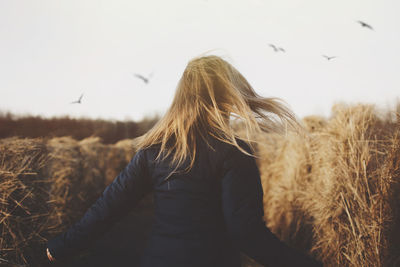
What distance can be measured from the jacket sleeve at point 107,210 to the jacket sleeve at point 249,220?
0.54 m

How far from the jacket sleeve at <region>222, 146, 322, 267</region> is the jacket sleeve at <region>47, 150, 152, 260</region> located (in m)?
0.54

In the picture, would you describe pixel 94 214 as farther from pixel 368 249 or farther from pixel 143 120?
pixel 143 120

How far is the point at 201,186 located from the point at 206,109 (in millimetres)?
431

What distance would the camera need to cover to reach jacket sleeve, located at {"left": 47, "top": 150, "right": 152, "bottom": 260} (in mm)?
1585

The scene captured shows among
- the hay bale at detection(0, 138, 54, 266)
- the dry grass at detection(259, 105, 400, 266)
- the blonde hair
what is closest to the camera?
the blonde hair

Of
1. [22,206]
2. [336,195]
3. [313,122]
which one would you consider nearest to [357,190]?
[336,195]

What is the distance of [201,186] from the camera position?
1.41m

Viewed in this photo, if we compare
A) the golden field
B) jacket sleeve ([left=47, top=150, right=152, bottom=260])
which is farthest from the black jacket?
the golden field

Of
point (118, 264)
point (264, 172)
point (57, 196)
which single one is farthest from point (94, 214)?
point (264, 172)

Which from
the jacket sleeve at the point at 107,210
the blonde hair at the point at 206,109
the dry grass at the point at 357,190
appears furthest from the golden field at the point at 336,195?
the jacket sleeve at the point at 107,210

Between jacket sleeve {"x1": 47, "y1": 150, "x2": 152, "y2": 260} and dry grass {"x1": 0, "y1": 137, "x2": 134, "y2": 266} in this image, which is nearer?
jacket sleeve {"x1": 47, "y1": 150, "x2": 152, "y2": 260}

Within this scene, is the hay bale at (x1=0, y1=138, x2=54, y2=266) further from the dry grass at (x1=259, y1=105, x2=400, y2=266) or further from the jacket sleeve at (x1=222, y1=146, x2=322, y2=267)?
the dry grass at (x1=259, y1=105, x2=400, y2=266)

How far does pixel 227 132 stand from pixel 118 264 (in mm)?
5300

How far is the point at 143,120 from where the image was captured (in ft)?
128
